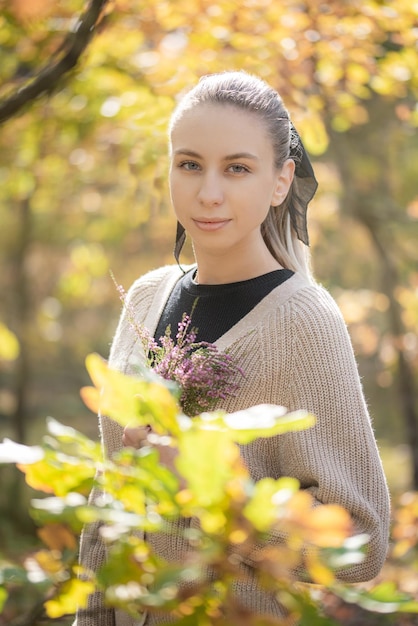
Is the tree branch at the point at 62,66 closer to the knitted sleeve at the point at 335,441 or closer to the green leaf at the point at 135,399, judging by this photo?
the knitted sleeve at the point at 335,441

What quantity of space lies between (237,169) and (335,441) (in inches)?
21.9

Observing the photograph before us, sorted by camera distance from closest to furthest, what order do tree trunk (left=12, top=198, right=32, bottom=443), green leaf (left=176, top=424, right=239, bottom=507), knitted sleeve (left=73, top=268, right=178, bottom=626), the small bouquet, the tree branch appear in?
green leaf (left=176, top=424, right=239, bottom=507) < the small bouquet < the tree branch < knitted sleeve (left=73, top=268, right=178, bottom=626) < tree trunk (left=12, top=198, right=32, bottom=443)

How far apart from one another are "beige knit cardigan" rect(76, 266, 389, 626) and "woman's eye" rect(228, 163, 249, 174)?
0.87ft

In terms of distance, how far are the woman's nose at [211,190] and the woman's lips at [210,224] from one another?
0.06 metres

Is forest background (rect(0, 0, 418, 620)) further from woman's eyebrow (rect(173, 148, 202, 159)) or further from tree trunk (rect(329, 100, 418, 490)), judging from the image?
woman's eyebrow (rect(173, 148, 202, 159))

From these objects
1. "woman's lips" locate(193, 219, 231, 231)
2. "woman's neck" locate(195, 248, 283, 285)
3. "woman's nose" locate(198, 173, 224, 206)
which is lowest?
"woman's neck" locate(195, 248, 283, 285)

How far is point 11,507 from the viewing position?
7.73 meters

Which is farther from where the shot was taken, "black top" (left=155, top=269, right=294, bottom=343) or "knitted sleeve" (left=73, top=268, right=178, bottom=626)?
"knitted sleeve" (left=73, top=268, right=178, bottom=626)

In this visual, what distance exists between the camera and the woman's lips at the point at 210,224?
5.46 ft

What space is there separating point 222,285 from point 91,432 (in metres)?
10.9

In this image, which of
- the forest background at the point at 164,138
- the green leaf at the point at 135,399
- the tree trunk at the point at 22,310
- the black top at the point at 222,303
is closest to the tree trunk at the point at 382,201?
the forest background at the point at 164,138

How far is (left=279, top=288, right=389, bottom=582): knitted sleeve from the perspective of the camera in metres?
1.56

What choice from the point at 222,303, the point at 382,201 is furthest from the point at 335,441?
the point at 382,201

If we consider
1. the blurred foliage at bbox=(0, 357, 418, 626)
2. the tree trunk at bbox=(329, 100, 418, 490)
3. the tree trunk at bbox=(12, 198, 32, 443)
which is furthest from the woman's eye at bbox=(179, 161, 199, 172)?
the tree trunk at bbox=(12, 198, 32, 443)
